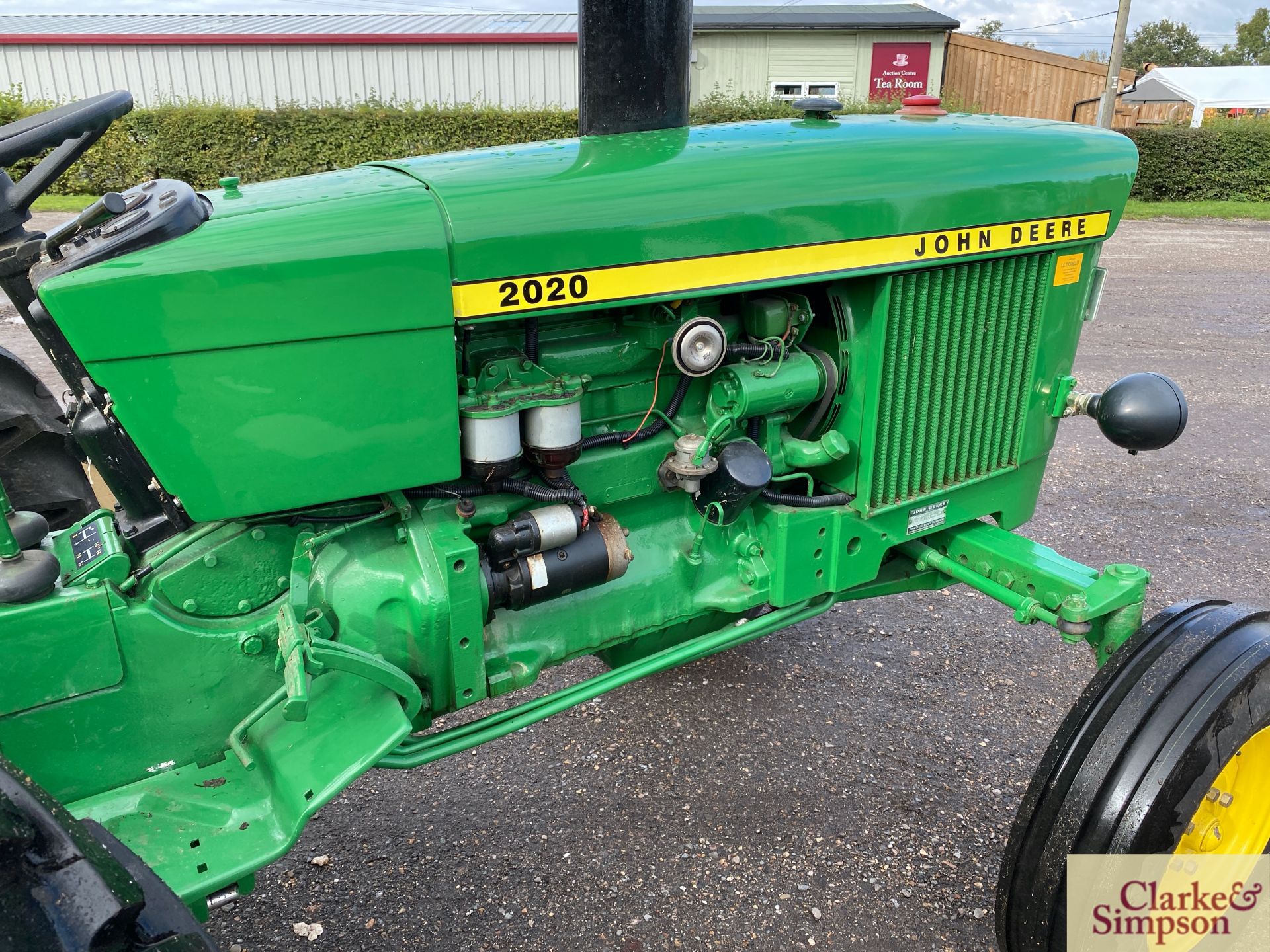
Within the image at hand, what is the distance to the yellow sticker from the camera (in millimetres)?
2426

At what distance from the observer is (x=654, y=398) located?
2090 mm

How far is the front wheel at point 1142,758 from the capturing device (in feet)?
5.95

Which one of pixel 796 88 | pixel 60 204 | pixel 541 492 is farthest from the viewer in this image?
pixel 796 88

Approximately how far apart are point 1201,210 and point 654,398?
15898 millimetres

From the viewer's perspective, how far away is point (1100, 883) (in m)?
1.83

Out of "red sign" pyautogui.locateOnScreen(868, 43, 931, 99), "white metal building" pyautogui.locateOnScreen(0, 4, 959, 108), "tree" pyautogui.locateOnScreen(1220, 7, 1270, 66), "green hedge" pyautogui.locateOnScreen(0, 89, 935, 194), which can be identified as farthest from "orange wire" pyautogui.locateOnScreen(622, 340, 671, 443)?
"tree" pyautogui.locateOnScreen(1220, 7, 1270, 66)

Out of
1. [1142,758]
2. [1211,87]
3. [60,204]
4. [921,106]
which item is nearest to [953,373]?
[921,106]

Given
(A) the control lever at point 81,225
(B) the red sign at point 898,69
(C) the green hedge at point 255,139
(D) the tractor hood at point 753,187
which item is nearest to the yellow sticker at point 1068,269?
(D) the tractor hood at point 753,187

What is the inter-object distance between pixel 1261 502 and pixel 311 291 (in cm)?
443

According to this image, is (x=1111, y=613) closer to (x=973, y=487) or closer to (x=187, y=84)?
(x=973, y=487)

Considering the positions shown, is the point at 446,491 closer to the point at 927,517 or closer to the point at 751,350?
the point at 751,350

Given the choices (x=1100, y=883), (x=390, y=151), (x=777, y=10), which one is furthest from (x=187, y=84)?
(x=1100, y=883)

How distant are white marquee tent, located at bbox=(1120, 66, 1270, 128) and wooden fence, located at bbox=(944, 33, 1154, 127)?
6388 mm

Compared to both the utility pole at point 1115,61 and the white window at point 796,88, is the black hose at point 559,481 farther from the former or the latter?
the white window at point 796,88
